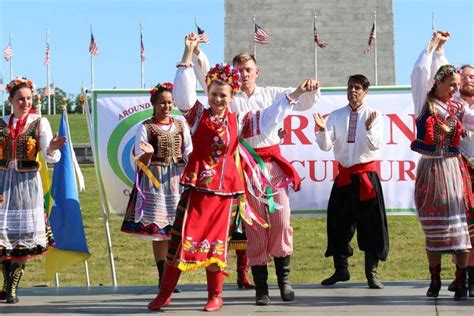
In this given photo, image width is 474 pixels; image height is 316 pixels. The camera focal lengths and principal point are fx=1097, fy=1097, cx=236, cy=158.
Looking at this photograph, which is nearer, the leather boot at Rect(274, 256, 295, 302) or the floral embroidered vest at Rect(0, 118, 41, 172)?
the leather boot at Rect(274, 256, 295, 302)

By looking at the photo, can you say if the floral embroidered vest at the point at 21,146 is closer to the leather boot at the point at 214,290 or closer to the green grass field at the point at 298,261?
the leather boot at the point at 214,290

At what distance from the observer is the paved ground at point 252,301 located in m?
6.52

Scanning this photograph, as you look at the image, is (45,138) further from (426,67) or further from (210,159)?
(426,67)

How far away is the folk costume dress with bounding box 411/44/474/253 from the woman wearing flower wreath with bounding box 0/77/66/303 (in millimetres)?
2445

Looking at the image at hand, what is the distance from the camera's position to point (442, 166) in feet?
22.3

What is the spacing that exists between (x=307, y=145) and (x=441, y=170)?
2.32 m

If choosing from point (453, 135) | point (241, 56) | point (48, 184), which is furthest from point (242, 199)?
point (48, 184)

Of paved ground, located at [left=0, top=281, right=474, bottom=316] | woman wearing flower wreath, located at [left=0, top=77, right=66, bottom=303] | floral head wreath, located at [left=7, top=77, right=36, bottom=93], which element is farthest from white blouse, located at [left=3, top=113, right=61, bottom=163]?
paved ground, located at [left=0, top=281, right=474, bottom=316]

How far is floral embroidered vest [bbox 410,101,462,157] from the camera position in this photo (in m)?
6.78

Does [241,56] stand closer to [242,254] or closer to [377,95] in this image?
[242,254]

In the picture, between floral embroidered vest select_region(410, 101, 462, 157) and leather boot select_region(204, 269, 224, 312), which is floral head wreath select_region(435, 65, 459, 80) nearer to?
floral embroidered vest select_region(410, 101, 462, 157)

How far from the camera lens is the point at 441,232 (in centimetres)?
680

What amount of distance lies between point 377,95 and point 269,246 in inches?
99.7

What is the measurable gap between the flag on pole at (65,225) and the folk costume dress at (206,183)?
79.1 inches
